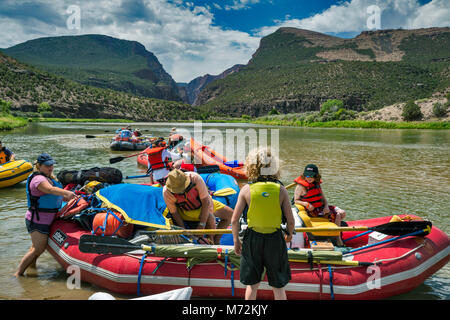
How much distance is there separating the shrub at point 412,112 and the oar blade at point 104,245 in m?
62.7

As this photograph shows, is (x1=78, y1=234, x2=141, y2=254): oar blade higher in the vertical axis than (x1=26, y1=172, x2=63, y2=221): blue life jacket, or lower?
lower

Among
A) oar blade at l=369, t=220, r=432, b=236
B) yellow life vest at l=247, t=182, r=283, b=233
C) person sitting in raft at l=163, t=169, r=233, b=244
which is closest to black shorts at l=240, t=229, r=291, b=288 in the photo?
yellow life vest at l=247, t=182, r=283, b=233

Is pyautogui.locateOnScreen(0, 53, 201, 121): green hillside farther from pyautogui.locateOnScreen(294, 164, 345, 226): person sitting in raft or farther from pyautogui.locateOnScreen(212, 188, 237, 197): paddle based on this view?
pyautogui.locateOnScreen(294, 164, 345, 226): person sitting in raft

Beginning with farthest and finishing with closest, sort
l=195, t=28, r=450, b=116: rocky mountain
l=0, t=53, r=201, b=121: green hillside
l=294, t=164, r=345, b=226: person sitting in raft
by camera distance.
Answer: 1. l=195, t=28, r=450, b=116: rocky mountain
2. l=0, t=53, r=201, b=121: green hillside
3. l=294, t=164, r=345, b=226: person sitting in raft

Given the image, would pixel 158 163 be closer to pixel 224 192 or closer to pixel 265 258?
pixel 224 192

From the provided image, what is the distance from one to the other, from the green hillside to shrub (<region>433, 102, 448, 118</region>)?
80.9 meters

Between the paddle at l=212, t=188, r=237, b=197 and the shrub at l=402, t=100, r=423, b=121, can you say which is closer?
the paddle at l=212, t=188, r=237, b=197

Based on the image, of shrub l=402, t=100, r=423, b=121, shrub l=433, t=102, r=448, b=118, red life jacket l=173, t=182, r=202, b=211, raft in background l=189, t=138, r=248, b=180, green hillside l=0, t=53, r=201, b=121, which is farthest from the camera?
green hillside l=0, t=53, r=201, b=121

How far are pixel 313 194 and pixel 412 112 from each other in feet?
199

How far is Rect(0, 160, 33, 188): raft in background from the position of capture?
9.97 metres

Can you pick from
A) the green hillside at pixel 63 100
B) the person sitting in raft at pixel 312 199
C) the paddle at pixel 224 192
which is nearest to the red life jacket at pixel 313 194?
the person sitting in raft at pixel 312 199

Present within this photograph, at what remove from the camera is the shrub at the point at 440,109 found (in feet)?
177

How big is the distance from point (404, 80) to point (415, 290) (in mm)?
104718

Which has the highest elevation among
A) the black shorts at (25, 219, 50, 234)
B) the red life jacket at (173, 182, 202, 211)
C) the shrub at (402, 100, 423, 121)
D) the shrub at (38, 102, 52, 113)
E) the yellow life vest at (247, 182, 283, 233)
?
the shrub at (38, 102, 52, 113)
